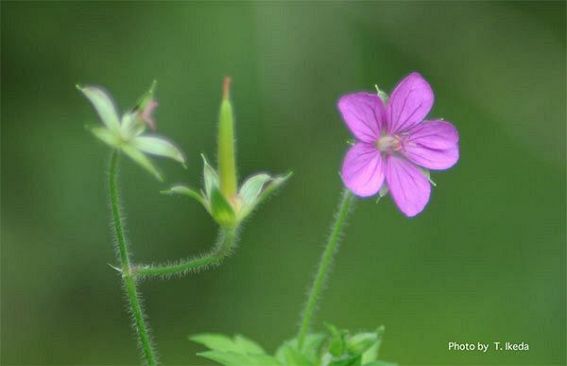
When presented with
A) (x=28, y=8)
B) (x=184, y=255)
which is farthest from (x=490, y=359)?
(x=28, y=8)

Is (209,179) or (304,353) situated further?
(304,353)

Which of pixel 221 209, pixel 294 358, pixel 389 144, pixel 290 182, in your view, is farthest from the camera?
pixel 290 182

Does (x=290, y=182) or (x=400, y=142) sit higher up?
(x=290, y=182)

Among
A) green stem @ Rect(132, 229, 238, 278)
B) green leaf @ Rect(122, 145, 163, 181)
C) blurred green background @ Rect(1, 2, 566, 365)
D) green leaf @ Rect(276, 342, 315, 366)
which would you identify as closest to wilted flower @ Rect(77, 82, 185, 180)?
green leaf @ Rect(122, 145, 163, 181)

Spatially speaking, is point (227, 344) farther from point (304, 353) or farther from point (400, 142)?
point (400, 142)

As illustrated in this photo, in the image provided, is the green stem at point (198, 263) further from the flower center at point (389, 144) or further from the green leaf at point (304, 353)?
the flower center at point (389, 144)

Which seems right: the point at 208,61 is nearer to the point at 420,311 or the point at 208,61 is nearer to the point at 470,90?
the point at 470,90

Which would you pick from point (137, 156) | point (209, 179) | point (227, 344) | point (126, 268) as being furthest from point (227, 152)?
point (227, 344)
